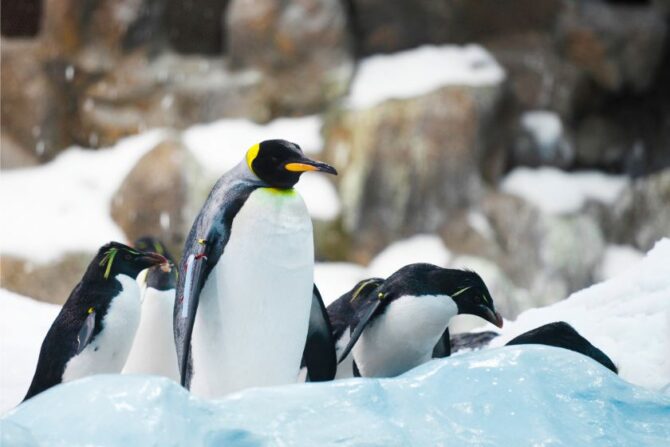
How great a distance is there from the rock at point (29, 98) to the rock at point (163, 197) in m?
1.30

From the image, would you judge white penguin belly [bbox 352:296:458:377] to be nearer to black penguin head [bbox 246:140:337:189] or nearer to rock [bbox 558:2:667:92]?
black penguin head [bbox 246:140:337:189]

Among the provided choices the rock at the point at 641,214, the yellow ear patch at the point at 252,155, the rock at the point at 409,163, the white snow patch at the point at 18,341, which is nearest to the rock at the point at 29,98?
the rock at the point at 409,163

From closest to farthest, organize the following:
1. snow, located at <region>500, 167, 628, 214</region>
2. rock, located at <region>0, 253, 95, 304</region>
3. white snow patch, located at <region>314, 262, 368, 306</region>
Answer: white snow patch, located at <region>314, 262, 368, 306</region> → rock, located at <region>0, 253, 95, 304</region> → snow, located at <region>500, 167, 628, 214</region>

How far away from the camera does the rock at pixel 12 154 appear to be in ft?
31.8

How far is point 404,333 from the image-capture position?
3213 mm

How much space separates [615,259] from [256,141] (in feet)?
9.93

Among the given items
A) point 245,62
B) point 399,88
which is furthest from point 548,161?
point 245,62

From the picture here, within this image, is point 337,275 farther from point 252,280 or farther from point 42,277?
point 252,280

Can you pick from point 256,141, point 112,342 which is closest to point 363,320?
point 112,342

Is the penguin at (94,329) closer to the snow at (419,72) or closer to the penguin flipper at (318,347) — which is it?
the penguin flipper at (318,347)

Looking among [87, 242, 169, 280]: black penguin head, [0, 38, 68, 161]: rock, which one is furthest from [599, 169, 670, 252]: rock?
[87, 242, 169, 280]: black penguin head

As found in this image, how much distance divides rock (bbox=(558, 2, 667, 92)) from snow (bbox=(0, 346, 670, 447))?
7.08m

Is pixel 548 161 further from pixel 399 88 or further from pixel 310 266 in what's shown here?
pixel 310 266

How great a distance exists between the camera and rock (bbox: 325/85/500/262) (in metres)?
8.72
